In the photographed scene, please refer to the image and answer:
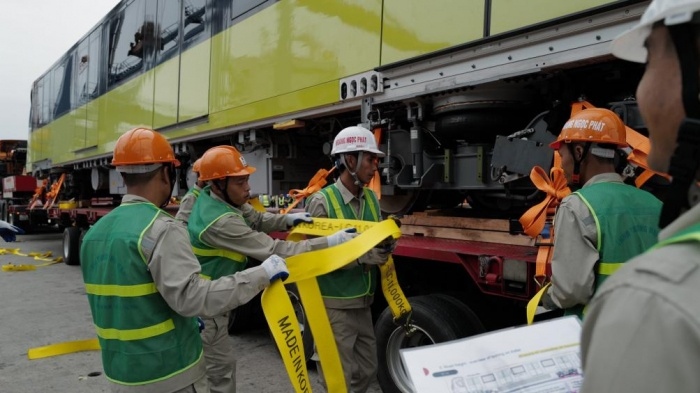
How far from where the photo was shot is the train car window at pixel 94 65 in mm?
10539

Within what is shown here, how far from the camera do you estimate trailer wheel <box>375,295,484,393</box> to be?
3258 mm

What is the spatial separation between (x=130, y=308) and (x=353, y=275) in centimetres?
153

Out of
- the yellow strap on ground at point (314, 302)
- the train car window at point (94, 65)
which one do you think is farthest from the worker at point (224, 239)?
the train car window at point (94, 65)

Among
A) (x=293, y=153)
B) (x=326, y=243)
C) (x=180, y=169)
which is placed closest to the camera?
(x=326, y=243)

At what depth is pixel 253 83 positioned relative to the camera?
17.2 feet

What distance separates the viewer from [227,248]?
3.16m

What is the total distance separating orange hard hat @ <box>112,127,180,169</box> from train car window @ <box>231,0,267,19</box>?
3.27m

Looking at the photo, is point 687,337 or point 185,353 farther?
point 185,353

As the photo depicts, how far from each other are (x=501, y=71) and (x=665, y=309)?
2439 mm

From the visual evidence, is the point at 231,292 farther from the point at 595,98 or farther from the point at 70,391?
the point at 70,391

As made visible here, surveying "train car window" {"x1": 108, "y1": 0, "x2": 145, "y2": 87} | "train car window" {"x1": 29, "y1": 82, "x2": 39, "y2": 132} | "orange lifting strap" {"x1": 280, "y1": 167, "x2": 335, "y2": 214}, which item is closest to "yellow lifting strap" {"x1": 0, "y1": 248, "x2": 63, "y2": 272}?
"train car window" {"x1": 108, "y1": 0, "x2": 145, "y2": 87}

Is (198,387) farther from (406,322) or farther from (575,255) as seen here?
(575,255)

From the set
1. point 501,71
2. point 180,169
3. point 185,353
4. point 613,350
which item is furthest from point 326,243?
point 180,169

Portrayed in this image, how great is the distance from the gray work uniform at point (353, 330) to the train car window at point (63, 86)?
1190 cm
